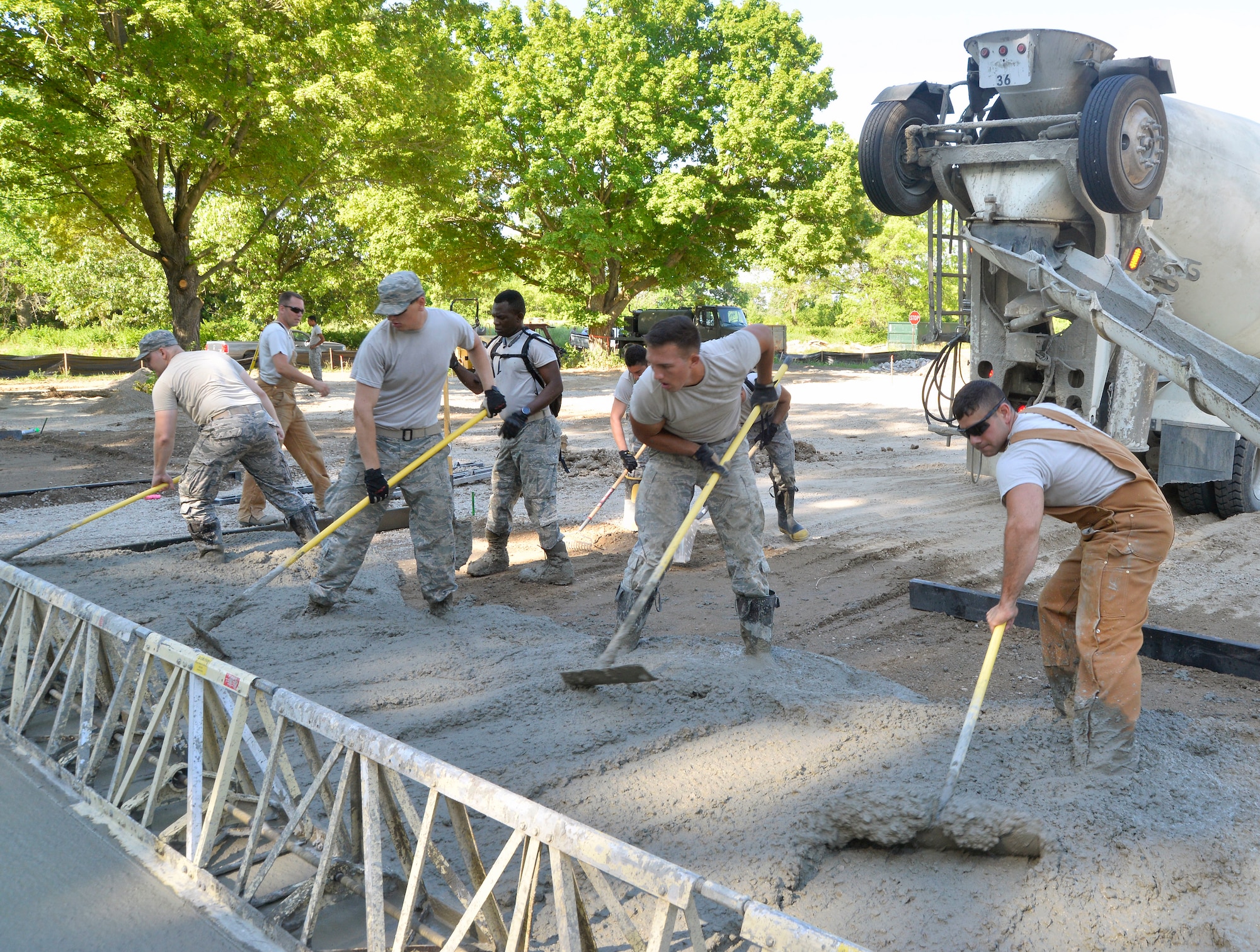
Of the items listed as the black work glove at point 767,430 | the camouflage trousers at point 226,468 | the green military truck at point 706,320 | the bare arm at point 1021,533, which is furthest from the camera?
the green military truck at point 706,320

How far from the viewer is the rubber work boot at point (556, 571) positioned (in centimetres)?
639

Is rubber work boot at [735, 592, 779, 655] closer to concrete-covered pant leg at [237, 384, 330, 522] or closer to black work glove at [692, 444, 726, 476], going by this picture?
black work glove at [692, 444, 726, 476]

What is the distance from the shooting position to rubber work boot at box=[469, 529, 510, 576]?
6.62 metres

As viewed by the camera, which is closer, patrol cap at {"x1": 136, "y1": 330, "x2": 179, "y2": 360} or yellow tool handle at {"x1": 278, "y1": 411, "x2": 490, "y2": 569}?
yellow tool handle at {"x1": 278, "y1": 411, "x2": 490, "y2": 569}

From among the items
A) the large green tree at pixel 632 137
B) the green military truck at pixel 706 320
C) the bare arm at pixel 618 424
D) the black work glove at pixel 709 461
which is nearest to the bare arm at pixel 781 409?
the bare arm at pixel 618 424

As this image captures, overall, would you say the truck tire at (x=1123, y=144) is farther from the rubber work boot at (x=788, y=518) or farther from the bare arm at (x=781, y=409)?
the rubber work boot at (x=788, y=518)

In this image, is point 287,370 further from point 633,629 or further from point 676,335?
point 676,335

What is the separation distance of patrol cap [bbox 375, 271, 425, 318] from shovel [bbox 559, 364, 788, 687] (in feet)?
5.77

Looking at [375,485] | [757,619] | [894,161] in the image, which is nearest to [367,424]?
[375,485]

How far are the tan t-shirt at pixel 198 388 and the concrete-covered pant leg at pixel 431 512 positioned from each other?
1.70 metres

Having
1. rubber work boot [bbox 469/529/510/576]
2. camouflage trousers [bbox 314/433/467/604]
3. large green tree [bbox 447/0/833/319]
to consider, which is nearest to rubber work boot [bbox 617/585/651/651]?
camouflage trousers [bbox 314/433/467/604]

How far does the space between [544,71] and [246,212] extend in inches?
382

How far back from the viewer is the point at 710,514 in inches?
178

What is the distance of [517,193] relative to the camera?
87.2 ft
